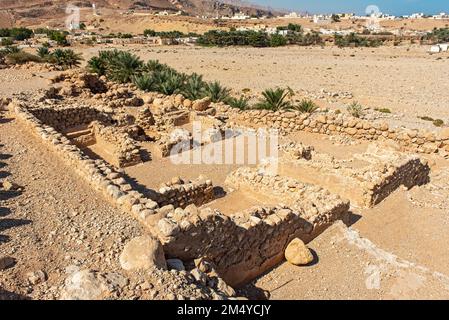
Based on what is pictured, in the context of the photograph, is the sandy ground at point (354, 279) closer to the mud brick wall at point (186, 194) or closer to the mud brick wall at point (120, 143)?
the mud brick wall at point (186, 194)

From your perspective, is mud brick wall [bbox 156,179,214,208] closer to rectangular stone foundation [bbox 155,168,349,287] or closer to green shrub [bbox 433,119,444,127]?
rectangular stone foundation [bbox 155,168,349,287]

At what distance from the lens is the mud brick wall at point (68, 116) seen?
11820 mm

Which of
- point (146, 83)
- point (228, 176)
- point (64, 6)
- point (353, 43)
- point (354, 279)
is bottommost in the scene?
point (354, 279)

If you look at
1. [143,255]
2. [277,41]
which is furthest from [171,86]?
[277,41]

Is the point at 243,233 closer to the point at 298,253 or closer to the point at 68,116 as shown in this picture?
the point at 298,253

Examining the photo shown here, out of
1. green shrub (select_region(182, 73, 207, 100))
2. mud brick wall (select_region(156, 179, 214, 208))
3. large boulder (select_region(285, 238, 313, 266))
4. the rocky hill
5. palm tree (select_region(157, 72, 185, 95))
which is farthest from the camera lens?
the rocky hill

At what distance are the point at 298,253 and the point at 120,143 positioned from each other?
264 inches

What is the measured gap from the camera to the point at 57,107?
12.4 metres

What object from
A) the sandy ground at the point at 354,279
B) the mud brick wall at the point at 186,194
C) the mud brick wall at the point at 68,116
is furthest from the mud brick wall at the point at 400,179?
the mud brick wall at the point at 68,116

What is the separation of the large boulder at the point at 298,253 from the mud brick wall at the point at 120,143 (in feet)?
19.0

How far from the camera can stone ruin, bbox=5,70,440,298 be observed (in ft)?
17.7

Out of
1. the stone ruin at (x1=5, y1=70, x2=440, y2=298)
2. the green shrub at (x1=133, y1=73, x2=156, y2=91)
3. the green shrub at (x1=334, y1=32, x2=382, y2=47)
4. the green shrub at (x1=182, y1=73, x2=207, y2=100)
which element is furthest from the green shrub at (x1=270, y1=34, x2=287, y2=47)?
the stone ruin at (x1=5, y1=70, x2=440, y2=298)

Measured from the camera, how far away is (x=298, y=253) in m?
6.04

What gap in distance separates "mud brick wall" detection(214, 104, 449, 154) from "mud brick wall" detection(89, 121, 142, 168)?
5.03 meters
